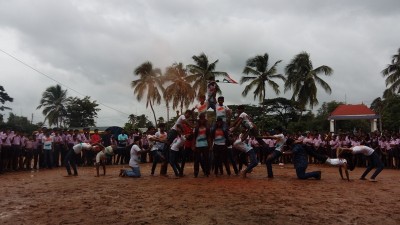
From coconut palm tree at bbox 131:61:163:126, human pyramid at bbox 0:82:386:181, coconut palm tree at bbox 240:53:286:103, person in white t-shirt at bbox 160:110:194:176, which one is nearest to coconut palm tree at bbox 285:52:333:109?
coconut palm tree at bbox 240:53:286:103

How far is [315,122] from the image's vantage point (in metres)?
51.2

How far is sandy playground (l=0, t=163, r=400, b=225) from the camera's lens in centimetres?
651

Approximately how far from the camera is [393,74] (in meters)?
37.8

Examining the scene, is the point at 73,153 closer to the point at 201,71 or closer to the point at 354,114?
the point at 201,71

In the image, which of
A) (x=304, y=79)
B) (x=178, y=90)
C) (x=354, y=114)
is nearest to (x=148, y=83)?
(x=178, y=90)

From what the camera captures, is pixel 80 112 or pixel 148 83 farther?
pixel 80 112

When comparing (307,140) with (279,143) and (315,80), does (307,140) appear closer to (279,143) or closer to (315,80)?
(279,143)

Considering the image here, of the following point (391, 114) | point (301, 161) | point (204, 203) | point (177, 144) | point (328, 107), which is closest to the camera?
point (204, 203)

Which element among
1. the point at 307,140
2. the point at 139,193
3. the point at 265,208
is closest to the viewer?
the point at 265,208

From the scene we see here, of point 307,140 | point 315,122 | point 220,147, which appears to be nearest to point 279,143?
point 220,147

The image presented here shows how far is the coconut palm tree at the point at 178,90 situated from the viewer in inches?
1459

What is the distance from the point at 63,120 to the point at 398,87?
4658 cm

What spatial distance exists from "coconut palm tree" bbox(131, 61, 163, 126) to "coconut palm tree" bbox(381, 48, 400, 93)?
2318 cm

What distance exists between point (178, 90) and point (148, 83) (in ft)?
12.2
